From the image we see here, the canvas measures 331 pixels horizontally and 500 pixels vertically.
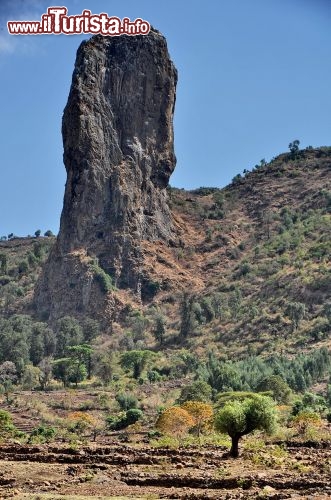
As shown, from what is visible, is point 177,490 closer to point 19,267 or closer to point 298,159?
point 19,267

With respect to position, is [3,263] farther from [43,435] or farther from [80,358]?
[43,435]

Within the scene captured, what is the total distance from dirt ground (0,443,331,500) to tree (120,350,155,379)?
44.7 metres

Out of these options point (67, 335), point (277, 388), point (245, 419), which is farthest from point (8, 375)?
point (245, 419)

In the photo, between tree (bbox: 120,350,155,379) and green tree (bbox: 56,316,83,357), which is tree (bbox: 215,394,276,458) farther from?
green tree (bbox: 56,316,83,357)

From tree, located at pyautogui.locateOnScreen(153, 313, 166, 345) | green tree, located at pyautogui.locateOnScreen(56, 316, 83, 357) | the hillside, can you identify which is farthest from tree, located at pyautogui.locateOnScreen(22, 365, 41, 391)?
tree, located at pyautogui.locateOnScreen(153, 313, 166, 345)

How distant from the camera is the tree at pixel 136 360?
3137 inches

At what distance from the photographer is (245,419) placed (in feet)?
112

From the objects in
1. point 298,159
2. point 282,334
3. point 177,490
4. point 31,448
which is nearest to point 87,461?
point 31,448

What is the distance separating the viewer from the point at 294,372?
218 ft

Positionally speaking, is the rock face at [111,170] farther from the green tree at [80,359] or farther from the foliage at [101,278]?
the green tree at [80,359]

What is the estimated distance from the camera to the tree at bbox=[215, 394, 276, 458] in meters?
33.6

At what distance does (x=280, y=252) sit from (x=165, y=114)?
87.1ft

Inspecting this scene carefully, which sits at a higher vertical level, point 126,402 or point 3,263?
point 3,263

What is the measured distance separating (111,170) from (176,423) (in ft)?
217
